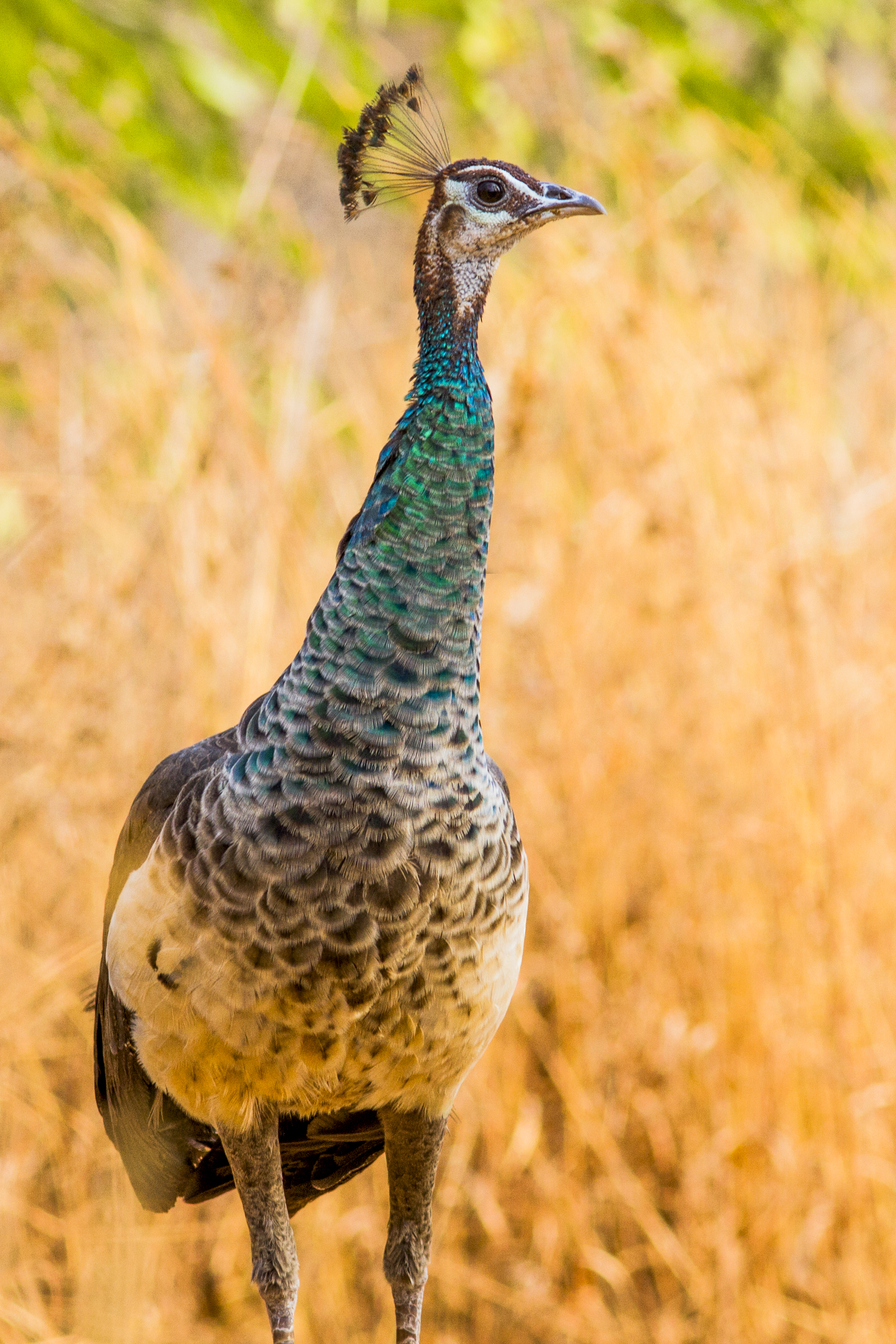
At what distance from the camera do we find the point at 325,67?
10.4 ft

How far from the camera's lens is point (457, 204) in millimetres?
1362

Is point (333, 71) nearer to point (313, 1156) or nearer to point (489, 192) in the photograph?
point (489, 192)

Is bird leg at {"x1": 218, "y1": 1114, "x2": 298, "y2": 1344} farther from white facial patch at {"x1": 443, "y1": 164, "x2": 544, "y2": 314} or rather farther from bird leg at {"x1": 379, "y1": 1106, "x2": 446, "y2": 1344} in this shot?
white facial patch at {"x1": 443, "y1": 164, "x2": 544, "y2": 314}

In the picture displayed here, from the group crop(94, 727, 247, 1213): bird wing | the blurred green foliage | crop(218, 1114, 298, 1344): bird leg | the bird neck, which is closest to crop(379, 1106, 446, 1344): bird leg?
crop(218, 1114, 298, 1344): bird leg

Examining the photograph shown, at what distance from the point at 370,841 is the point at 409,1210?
55 cm

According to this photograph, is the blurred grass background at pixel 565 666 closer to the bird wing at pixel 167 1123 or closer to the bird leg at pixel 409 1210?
the bird wing at pixel 167 1123

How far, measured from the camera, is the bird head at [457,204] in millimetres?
1343

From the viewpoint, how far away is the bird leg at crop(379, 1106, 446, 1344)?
1461 mm

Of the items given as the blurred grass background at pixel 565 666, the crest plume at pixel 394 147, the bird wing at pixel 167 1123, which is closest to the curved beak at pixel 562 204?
the crest plume at pixel 394 147

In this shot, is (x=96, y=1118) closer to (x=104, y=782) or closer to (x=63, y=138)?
(x=104, y=782)

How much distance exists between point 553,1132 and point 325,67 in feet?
8.98

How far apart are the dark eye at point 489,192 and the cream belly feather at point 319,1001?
68 cm

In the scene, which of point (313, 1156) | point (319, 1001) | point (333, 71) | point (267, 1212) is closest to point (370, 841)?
point (319, 1001)

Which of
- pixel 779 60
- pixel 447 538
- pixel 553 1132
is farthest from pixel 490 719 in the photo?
pixel 779 60
